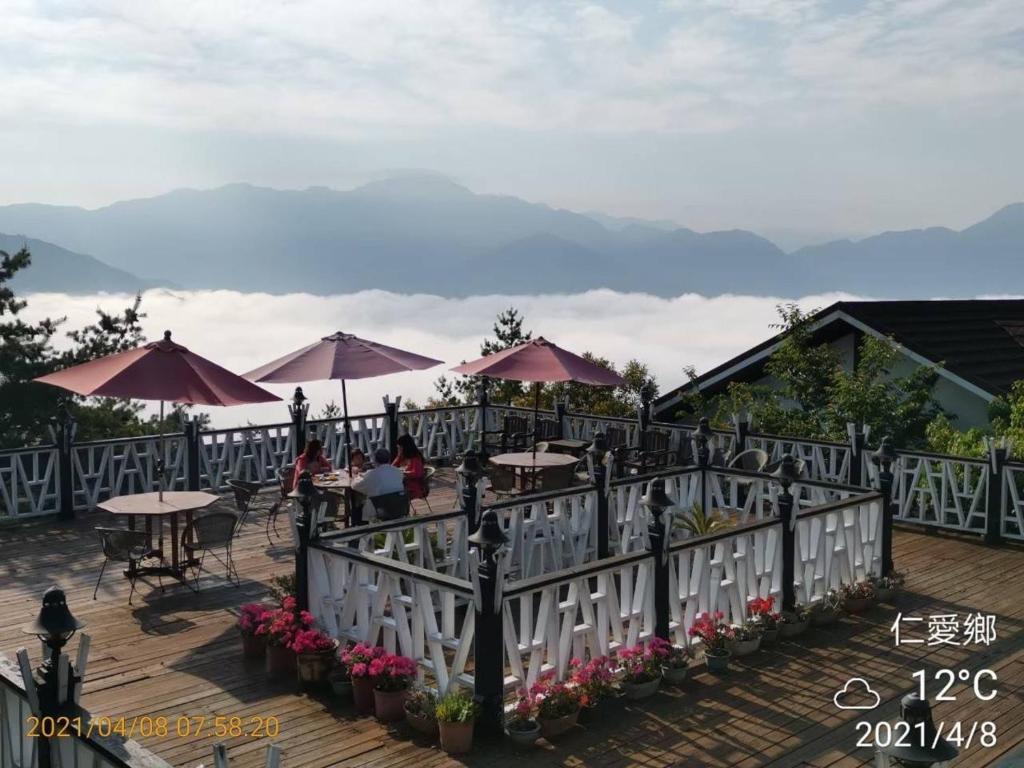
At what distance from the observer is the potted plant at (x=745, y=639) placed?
8234mm

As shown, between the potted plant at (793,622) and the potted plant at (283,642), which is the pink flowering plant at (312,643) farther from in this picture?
the potted plant at (793,622)

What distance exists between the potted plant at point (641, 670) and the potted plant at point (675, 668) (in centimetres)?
6

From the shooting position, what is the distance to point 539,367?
13180 millimetres

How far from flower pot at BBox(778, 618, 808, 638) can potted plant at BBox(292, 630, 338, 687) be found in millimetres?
3800

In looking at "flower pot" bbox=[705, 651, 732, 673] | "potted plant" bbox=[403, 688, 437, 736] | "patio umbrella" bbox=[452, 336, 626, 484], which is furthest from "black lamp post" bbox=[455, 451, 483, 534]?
"patio umbrella" bbox=[452, 336, 626, 484]

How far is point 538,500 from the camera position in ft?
33.6

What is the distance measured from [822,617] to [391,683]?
161 inches

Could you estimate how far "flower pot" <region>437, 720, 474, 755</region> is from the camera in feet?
21.1

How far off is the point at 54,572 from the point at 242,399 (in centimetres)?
302

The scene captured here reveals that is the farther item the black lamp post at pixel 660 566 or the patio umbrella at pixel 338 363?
the patio umbrella at pixel 338 363

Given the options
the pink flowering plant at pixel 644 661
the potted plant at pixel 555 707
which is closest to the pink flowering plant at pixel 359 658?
the potted plant at pixel 555 707

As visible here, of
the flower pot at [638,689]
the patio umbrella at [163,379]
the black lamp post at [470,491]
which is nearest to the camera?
the flower pot at [638,689]

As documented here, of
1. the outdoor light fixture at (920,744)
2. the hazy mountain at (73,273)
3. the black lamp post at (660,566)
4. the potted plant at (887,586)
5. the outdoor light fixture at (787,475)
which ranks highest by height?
the hazy mountain at (73,273)

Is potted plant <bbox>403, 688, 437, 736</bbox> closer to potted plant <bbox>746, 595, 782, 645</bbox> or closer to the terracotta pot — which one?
the terracotta pot
